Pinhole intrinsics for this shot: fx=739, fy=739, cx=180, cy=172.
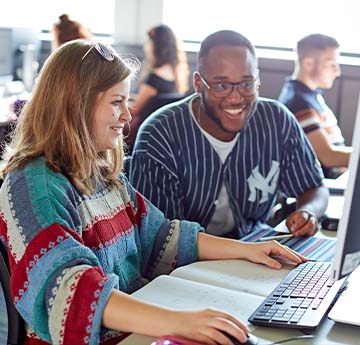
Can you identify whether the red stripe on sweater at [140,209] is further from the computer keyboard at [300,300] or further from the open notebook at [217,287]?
the computer keyboard at [300,300]

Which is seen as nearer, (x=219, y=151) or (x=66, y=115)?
(x=66, y=115)

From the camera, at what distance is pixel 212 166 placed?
2.21 m

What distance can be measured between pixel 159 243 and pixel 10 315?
396 millimetres

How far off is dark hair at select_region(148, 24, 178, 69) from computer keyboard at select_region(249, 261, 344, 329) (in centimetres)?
310

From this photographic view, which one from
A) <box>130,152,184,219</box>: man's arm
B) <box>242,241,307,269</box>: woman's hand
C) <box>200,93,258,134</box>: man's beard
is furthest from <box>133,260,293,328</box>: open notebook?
<box>200,93,258,134</box>: man's beard

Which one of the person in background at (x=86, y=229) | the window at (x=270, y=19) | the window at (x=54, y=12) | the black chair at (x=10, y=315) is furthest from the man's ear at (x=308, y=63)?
the black chair at (x=10, y=315)

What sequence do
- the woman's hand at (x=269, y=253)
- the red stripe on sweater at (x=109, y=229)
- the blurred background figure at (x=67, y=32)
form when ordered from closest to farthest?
the red stripe on sweater at (x=109, y=229) → the woman's hand at (x=269, y=253) → the blurred background figure at (x=67, y=32)

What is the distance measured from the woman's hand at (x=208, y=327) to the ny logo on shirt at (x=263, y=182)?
103 cm

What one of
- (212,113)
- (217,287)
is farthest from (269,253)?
(212,113)

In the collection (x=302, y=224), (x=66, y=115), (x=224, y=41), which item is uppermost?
(x=224, y=41)

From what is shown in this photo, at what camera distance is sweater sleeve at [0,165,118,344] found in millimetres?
1288

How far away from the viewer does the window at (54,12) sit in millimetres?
5730

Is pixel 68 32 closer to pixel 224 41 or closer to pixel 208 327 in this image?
pixel 224 41

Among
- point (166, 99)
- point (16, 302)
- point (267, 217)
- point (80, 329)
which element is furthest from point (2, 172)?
point (166, 99)
